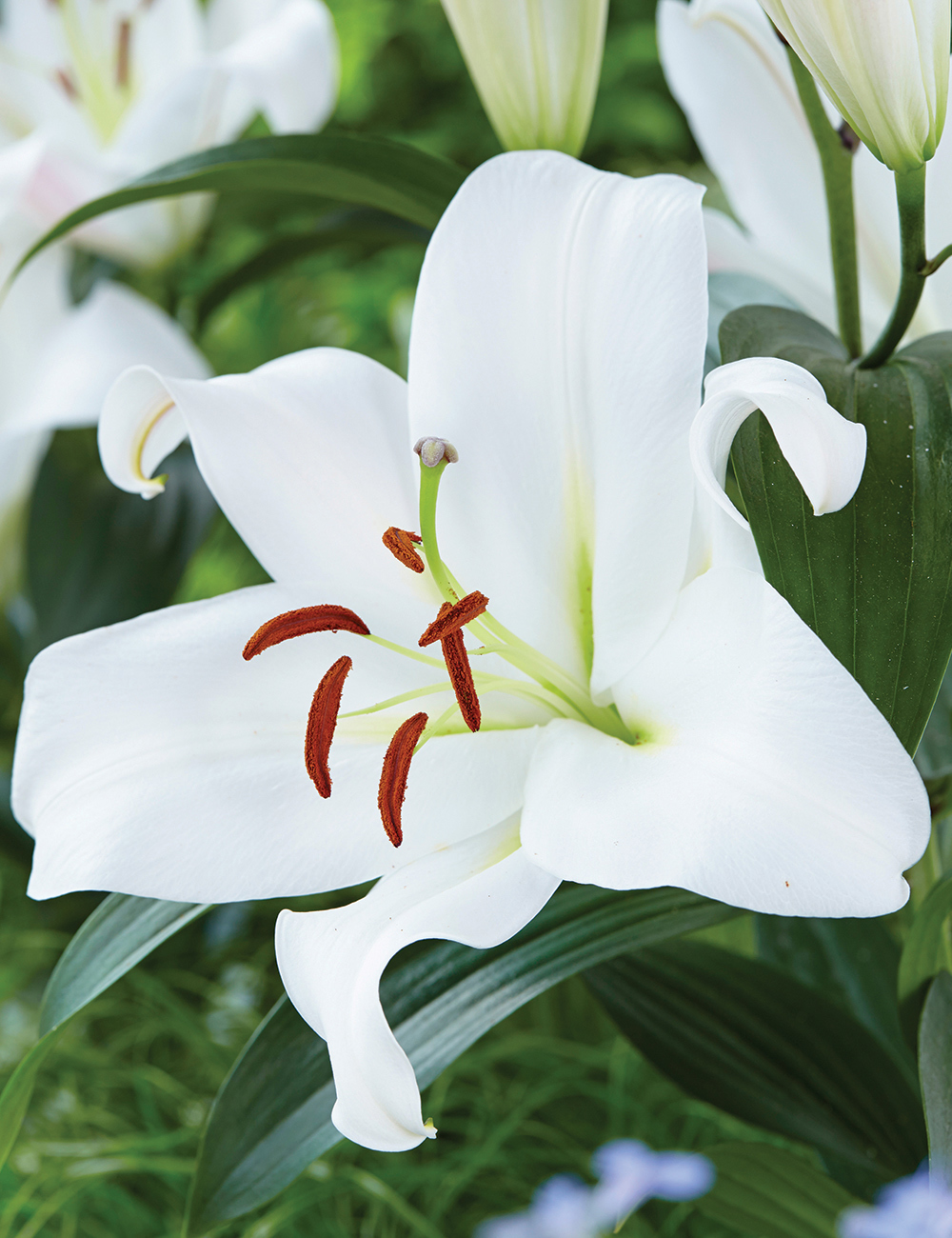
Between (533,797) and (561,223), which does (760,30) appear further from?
(533,797)

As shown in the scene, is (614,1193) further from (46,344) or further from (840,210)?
(46,344)

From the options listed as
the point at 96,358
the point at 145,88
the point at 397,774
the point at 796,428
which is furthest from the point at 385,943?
the point at 145,88

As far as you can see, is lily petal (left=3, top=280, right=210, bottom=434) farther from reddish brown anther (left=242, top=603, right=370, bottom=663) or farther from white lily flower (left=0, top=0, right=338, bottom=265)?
reddish brown anther (left=242, top=603, right=370, bottom=663)

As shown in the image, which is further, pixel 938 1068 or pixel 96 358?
pixel 96 358

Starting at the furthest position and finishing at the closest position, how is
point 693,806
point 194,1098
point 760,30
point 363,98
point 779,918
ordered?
point 363,98, point 194,1098, point 779,918, point 760,30, point 693,806

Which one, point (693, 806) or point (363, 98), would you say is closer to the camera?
point (693, 806)

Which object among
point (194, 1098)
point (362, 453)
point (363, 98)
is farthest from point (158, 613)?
point (363, 98)

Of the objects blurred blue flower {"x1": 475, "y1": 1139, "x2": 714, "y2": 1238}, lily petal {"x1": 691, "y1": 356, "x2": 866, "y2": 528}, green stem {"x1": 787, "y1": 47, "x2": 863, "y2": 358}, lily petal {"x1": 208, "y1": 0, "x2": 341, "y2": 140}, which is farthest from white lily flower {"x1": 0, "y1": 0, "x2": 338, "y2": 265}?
blurred blue flower {"x1": 475, "y1": 1139, "x2": 714, "y2": 1238}
